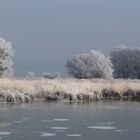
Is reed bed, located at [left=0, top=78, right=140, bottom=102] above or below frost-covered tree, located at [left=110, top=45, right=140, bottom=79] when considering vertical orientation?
below

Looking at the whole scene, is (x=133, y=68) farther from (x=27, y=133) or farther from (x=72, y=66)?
(x=27, y=133)

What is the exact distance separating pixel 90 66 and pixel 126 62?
28.0 feet

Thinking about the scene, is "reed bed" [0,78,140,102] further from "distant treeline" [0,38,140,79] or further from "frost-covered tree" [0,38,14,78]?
"distant treeline" [0,38,140,79]

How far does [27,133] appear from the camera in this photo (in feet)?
50.5

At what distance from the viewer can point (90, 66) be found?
268ft

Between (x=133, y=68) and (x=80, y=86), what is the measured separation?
182 feet

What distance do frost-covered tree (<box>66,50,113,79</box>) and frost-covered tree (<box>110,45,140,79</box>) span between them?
3745mm

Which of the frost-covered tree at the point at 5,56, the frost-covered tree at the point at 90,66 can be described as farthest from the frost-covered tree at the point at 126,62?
the frost-covered tree at the point at 5,56

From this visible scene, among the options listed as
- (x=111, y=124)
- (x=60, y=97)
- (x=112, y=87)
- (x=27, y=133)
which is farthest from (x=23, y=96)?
(x=27, y=133)

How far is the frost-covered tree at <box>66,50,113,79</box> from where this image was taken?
77475 millimetres

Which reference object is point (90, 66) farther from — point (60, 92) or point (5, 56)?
point (60, 92)

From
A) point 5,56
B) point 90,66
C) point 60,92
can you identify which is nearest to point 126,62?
point 90,66

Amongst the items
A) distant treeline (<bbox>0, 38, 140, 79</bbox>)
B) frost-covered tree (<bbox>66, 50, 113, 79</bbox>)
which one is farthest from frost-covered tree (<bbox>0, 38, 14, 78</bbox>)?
frost-covered tree (<bbox>66, 50, 113, 79</bbox>)

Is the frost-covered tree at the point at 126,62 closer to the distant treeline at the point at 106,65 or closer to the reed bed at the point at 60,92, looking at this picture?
the distant treeline at the point at 106,65
